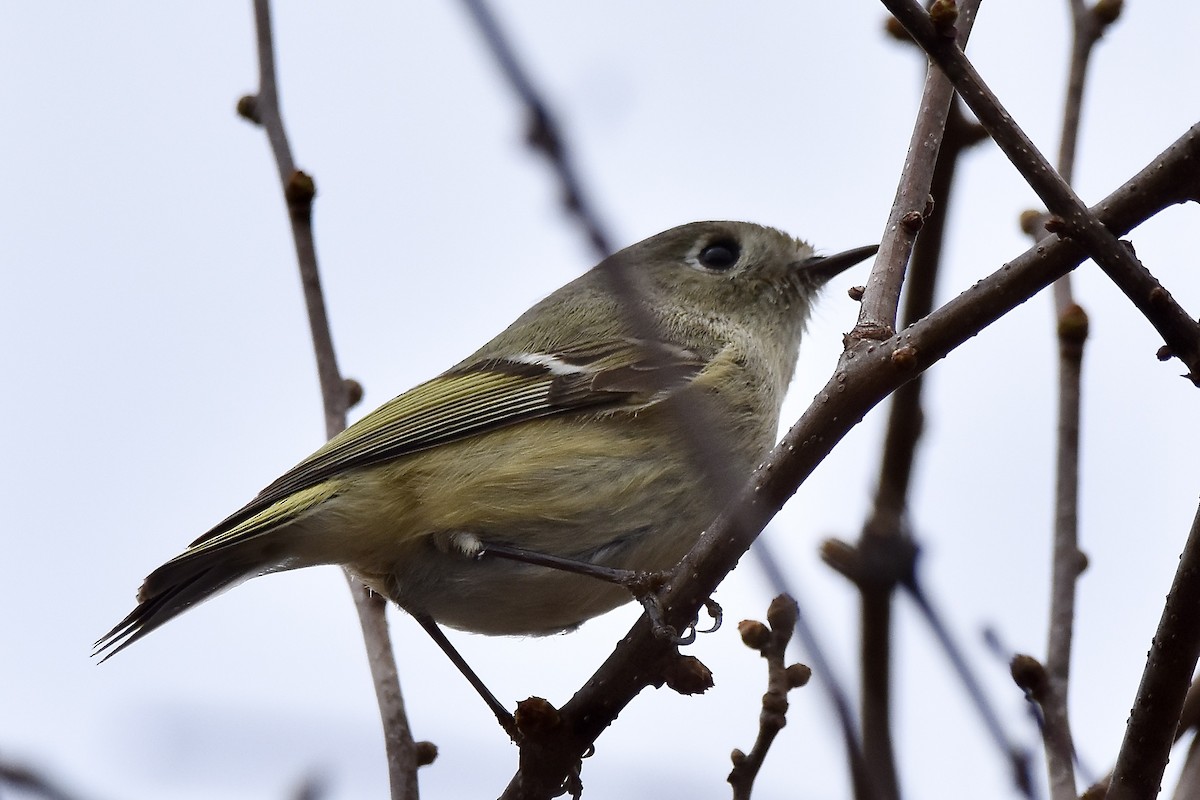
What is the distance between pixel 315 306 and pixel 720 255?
1409 millimetres

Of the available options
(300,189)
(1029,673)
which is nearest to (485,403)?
(300,189)

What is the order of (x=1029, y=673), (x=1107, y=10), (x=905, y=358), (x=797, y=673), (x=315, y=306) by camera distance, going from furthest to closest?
1. (x=315, y=306)
2. (x=1107, y=10)
3. (x=797, y=673)
4. (x=1029, y=673)
5. (x=905, y=358)

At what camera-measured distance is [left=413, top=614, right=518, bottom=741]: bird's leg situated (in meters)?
2.78

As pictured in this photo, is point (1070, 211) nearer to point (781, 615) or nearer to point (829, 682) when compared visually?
point (829, 682)

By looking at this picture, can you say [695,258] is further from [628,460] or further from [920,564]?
[920,564]

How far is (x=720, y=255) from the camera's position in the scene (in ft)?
12.1

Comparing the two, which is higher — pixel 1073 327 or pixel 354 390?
pixel 354 390

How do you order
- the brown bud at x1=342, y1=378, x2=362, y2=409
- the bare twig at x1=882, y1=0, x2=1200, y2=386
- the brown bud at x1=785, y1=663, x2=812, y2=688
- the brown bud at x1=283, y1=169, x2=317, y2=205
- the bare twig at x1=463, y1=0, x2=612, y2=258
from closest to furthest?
the bare twig at x1=463, y1=0, x2=612, y2=258, the bare twig at x1=882, y1=0, x2=1200, y2=386, the brown bud at x1=785, y1=663, x2=812, y2=688, the brown bud at x1=283, y1=169, x2=317, y2=205, the brown bud at x1=342, y1=378, x2=362, y2=409

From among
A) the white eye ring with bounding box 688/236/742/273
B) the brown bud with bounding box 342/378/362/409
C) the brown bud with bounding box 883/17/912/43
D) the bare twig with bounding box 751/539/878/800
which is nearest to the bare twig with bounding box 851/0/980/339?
the brown bud with bounding box 883/17/912/43

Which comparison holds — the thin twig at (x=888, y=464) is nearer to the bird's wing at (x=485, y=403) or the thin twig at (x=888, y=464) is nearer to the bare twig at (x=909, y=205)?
the bare twig at (x=909, y=205)

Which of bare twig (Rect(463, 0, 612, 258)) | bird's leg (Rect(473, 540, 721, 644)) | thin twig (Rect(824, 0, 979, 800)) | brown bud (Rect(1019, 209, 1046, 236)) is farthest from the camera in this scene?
brown bud (Rect(1019, 209, 1046, 236))

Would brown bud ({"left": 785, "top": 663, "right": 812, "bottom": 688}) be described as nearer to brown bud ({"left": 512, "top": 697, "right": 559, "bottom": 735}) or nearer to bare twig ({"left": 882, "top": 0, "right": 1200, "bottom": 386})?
brown bud ({"left": 512, "top": 697, "right": 559, "bottom": 735})

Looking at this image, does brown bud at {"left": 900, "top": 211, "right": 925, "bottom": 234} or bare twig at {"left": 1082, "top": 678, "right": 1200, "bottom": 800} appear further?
brown bud at {"left": 900, "top": 211, "right": 925, "bottom": 234}

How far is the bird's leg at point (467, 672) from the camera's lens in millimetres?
2777
